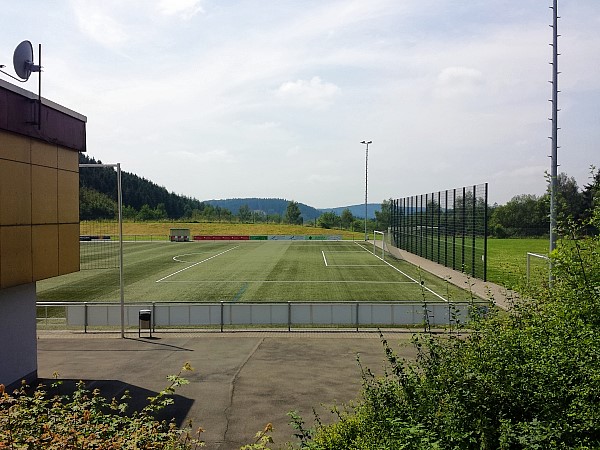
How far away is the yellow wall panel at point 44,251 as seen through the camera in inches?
559

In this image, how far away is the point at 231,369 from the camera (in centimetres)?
1623

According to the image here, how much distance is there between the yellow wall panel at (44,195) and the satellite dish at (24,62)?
236 centimetres

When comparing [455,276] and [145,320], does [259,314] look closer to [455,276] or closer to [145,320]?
[145,320]

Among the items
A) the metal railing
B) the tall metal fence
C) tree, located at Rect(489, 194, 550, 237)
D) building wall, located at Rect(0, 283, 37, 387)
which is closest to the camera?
building wall, located at Rect(0, 283, 37, 387)

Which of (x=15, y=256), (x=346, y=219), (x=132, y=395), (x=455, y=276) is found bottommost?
(x=132, y=395)

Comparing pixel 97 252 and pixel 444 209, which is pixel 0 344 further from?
pixel 97 252

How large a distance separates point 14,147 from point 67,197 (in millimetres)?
2881

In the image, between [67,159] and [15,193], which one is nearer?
[15,193]

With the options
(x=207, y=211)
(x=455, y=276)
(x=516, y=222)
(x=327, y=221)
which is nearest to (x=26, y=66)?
(x=455, y=276)

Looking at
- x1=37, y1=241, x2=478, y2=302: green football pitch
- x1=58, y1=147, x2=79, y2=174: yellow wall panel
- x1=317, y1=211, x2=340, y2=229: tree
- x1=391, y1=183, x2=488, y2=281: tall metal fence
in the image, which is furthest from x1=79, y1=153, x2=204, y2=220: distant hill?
x1=58, y1=147, x2=79, y2=174: yellow wall panel

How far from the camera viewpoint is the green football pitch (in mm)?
32250

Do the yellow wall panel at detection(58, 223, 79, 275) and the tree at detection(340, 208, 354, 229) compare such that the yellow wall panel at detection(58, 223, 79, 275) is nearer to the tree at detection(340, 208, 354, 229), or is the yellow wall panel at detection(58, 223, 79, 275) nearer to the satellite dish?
A: the satellite dish

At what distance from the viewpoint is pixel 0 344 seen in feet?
45.5

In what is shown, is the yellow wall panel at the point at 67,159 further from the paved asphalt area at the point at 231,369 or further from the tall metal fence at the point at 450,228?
the tall metal fence at the point at 450,228
